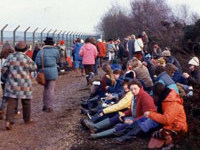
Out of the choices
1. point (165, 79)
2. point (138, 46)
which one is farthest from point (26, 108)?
point (138, 46)

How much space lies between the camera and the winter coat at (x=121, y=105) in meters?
8.66

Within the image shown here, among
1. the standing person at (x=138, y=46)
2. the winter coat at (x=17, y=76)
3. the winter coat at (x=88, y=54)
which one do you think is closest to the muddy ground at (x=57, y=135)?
the winter coat at (x=17, y=76)

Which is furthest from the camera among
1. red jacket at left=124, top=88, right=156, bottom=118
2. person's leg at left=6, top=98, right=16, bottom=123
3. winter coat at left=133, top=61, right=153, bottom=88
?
winter coat at left=133, top=61, right=153, bottom=88

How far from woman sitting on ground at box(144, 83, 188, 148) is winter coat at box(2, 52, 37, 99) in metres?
3.29

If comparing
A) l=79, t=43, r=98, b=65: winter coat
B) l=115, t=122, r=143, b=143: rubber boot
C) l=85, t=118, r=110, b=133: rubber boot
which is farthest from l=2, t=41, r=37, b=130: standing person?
l=79, t=43, r=98, b=65: winter coat

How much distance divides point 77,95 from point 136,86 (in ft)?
22.5

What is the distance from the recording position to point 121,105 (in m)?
8.72

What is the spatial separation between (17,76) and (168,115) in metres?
3.75

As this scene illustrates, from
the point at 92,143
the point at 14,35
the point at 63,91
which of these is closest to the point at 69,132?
the point at 92,143

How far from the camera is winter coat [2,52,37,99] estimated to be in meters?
9.45

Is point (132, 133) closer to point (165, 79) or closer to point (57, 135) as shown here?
point (165, 79)

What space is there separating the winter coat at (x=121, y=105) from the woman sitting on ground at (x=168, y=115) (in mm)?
1571

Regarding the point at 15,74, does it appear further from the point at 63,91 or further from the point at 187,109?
the point at 63,91

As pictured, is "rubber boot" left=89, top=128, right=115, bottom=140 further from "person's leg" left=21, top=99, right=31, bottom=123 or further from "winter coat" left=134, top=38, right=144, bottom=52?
"winter coat" left=134, top=38, right=144, bottom=52
